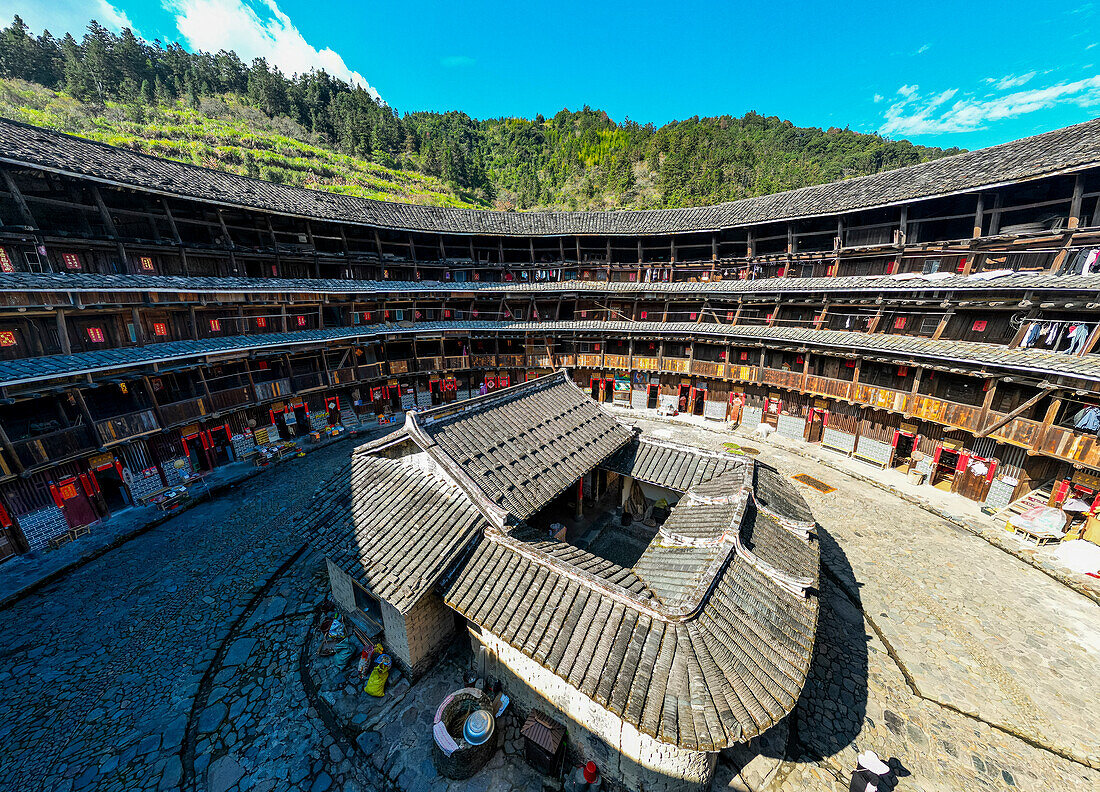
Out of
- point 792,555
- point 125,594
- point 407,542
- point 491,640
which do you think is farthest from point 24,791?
point 792,555

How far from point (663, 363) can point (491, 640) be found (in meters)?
29.5

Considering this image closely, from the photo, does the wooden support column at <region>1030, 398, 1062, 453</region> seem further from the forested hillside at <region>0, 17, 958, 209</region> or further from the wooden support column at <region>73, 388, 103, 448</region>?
A: the forested hillside at <region>0, 17, 958, 209</region>

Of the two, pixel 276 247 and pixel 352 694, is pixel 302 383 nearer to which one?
pixel 276 247

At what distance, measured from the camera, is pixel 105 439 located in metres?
20.5

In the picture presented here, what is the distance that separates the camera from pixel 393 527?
13000mm

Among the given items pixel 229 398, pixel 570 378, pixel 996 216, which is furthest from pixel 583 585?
pixel 996 216

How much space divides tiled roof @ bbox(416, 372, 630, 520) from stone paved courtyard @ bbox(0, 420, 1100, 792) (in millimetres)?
5875

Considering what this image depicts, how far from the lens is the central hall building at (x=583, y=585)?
28.6ft

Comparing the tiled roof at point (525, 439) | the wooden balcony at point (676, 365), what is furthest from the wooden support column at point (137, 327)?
the wooden balcony at point (676, 365)

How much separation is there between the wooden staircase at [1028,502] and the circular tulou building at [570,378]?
204 mm

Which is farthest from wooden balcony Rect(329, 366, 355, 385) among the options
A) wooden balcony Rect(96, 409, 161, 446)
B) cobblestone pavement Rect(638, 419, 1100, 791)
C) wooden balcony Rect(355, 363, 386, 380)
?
cobblestone pavement Rect(638, 419, 1100, 791)

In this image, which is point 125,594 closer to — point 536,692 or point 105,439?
point 105,439

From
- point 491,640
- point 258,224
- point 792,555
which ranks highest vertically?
point 258,224

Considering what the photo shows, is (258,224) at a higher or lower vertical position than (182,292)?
higher
